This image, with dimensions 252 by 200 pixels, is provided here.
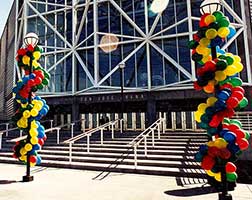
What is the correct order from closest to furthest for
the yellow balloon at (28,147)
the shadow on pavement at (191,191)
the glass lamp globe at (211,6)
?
the glass lamp globe at (211,6)
the shadow on pavement at (191,191)
the yellow balloon at (28,147)

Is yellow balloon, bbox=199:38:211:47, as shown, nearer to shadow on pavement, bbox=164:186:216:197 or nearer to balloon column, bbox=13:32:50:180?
shadow on pavement, bbox=164:186:216:197

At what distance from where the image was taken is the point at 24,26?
23.0 m

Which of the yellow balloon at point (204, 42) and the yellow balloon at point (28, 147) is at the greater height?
the yellow balloon at point (204, 42)

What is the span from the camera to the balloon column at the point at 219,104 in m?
4.54

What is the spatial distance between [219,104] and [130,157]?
559cm

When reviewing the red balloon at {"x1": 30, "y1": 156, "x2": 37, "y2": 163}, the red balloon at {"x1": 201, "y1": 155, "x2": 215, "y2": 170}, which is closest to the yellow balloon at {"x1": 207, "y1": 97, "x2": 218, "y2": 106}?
the red balloon at {"x1": 201, "y1": 155, "x2": 215, "y2": 170}

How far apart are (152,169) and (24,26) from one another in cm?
2243

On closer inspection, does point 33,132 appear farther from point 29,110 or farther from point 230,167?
point 230,167

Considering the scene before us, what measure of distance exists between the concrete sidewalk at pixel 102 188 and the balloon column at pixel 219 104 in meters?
1.15

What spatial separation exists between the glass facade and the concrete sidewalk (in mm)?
11829

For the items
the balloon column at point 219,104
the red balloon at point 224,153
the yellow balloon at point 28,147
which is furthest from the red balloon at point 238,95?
the yellow balloon at point 28,147

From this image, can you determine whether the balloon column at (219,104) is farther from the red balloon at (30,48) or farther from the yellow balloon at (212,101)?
the red balloon at (30,48)

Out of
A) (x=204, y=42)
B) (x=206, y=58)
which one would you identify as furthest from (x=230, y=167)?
(x=204, y=42)

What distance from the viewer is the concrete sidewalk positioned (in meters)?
5.31
